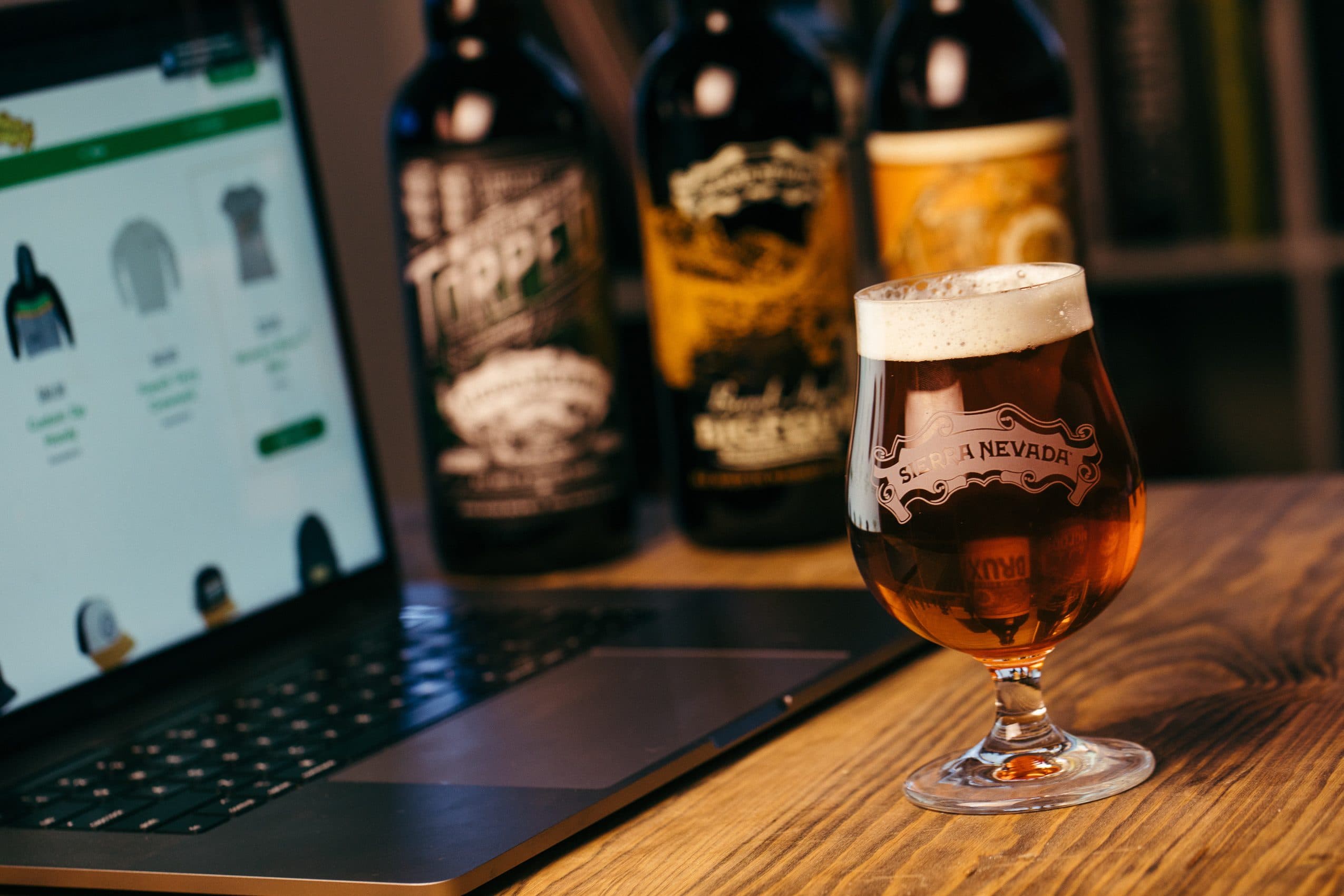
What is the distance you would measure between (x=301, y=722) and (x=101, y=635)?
0.17 meters

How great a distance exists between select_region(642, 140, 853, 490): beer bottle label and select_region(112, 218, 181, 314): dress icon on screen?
308mm

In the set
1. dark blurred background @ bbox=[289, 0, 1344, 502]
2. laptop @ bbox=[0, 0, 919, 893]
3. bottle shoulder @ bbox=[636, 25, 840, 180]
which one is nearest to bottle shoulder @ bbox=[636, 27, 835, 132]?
bottle shoulder @ bbox=[636, 25, 840, 180]

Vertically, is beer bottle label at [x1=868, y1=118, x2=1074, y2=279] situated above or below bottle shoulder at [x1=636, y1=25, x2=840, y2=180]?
below

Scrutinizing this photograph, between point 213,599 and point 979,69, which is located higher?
point 979,69

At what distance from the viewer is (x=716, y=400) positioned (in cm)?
112

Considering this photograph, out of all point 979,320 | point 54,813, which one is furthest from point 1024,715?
point 54,813

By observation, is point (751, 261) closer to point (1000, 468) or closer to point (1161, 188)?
point (1000, 468)

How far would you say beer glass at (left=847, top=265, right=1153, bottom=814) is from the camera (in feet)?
2.10

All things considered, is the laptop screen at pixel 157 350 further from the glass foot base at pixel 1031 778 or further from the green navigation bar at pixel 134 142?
the glass foot base at pixel 1031 778

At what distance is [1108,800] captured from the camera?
0.65 m

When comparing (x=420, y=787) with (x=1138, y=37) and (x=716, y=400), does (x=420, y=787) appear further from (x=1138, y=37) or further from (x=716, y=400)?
(x=1138, y=37)

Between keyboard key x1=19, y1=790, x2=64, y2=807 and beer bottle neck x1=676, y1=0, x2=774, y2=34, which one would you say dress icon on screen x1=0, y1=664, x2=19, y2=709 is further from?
beer bottle neck x1=676, y1=0, x2=774, y2=34

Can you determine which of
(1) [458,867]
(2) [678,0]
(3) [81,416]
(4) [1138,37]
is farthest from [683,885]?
(4) [1138,37]

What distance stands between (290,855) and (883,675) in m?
0.33
